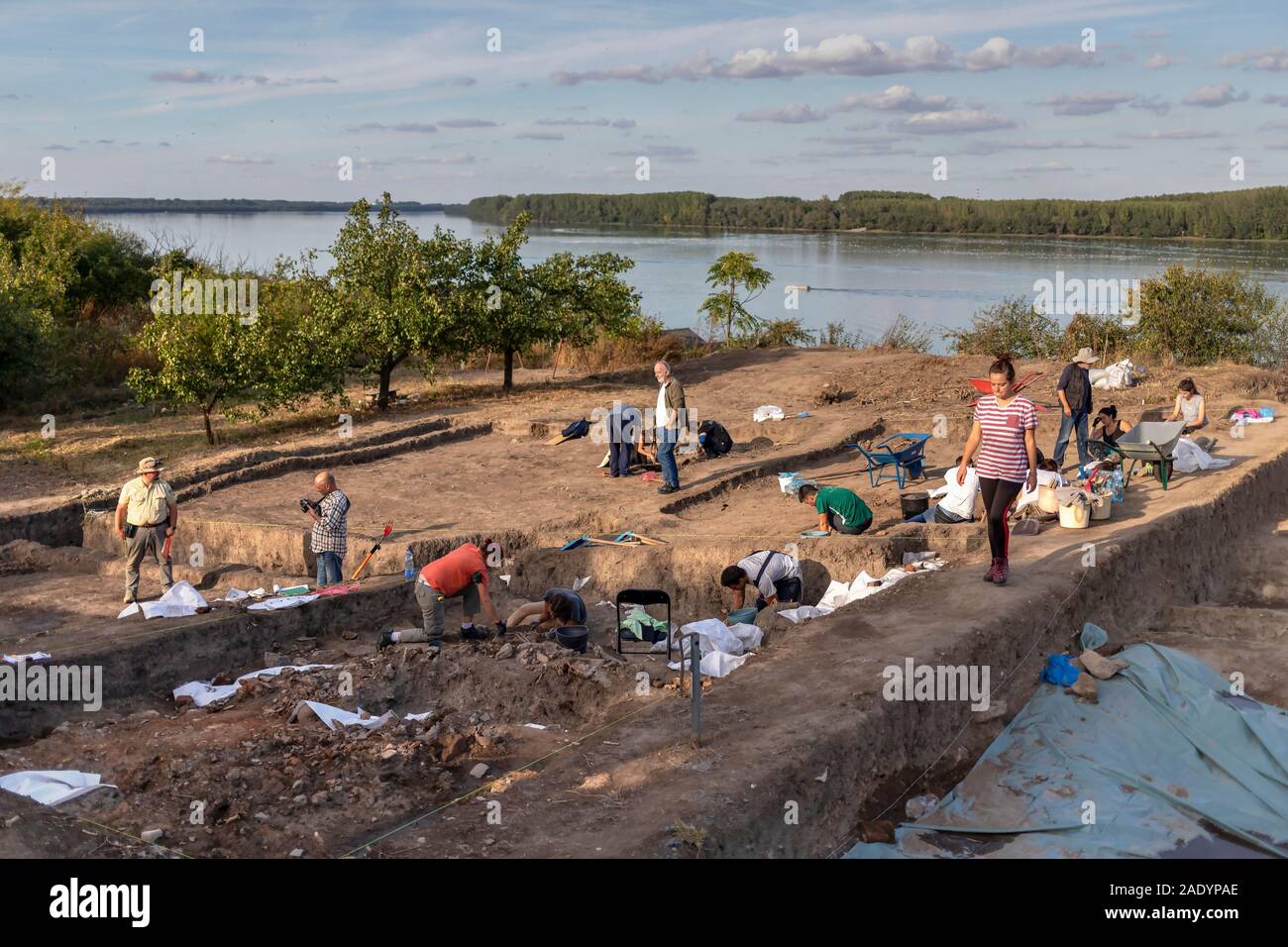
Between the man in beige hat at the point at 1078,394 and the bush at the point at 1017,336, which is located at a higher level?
the bush at the point at 1017,336

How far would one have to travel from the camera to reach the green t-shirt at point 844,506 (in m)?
11.6

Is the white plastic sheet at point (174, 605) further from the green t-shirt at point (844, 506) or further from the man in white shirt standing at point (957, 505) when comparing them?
the man in white shirt standing at point (957, 505)

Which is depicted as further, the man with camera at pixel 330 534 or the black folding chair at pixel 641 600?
the man with camera at pixel 330 534

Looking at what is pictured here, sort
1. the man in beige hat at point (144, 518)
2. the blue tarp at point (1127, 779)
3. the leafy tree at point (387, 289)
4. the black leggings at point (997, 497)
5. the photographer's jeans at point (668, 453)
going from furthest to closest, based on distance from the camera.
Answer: the leafy tree at point (387, 289), the photographer's jeans at point (668, 453), the man in beige hat at point (144, 518), the black leggings at point (997, 497), the blue tarp at point (1127, 779)

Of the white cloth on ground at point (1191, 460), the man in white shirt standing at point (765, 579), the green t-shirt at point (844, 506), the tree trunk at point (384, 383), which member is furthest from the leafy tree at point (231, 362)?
the white cloth on ground at point (1191, 460)

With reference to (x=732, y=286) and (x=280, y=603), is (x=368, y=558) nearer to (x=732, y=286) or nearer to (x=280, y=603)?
(x=280, y=603)

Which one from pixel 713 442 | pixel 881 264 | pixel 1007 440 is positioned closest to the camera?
pixel 1007 440

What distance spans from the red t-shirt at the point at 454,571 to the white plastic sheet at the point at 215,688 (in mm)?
1056

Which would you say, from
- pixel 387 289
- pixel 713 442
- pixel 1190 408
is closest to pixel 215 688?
pixel 713 442

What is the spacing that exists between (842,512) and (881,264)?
6593 centimetres

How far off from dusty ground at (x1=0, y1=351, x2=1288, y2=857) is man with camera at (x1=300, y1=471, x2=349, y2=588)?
61cm

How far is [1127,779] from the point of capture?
6902mm

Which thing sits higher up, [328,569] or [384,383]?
[384,383]

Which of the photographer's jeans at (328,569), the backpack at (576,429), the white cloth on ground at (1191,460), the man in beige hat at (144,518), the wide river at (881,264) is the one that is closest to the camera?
the man in beige hat at (144,518)
